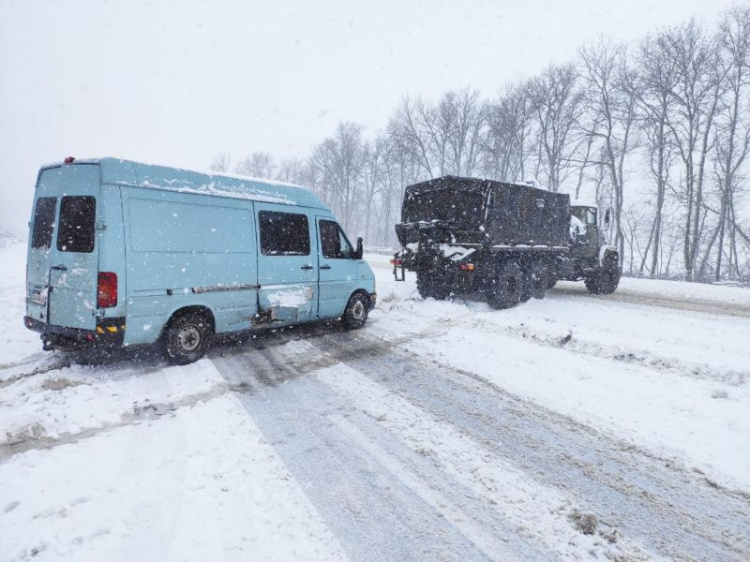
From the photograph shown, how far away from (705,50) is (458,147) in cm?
1926

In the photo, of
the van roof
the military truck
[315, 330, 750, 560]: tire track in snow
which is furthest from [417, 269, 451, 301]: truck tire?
[315, 330, 750, 560]: tire track in snow

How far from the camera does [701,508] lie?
2.84 meters

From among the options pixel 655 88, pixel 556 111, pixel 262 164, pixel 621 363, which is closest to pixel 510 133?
pixel 556 111

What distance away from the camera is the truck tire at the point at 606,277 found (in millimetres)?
13352

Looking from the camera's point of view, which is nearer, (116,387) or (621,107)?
(116,387)

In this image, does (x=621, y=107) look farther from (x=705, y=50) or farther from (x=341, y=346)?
(x=341, y=346)

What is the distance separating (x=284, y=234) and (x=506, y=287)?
6.38 meters

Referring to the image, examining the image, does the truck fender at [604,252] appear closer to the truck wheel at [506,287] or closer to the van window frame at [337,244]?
the truck wheel at [506,287]

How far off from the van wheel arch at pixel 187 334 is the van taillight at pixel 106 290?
78 centimetres

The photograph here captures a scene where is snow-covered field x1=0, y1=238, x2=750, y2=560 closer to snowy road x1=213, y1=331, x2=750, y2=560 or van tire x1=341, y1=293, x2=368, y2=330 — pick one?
snowy road x1=213, y1=331, x2=750, y2=560

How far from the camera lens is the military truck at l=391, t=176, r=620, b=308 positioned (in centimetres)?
992

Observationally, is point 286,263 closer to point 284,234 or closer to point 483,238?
point 284,234

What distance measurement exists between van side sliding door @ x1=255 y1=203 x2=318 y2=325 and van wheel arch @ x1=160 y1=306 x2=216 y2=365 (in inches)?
35.3

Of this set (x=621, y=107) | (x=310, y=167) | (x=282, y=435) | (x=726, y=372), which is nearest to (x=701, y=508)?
(x=282, y=435)
